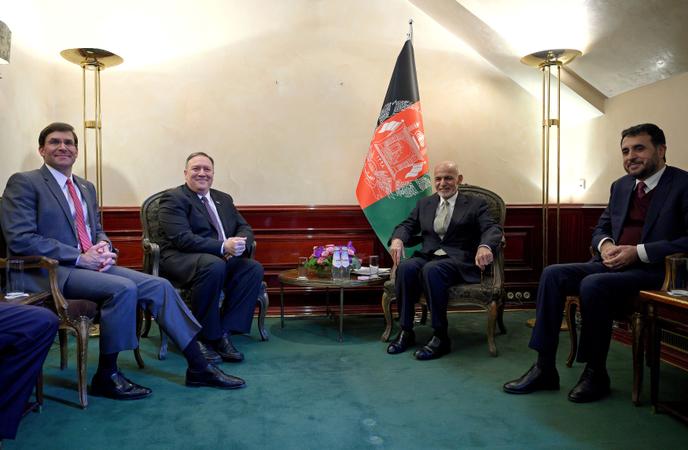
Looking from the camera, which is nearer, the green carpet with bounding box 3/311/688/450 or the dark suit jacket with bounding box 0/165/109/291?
the green carpet with bounding box 3/311/688/450

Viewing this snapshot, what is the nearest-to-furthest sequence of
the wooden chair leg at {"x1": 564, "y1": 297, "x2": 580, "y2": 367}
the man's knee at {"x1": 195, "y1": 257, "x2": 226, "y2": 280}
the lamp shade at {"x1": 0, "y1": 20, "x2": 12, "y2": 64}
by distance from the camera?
1. the lamp shade at {"x1": 0, "y1": 20, "x2": 12, "y2": 64}
2. the wooden chair leg at {"x1": 564, "y1": 297, "x2": 580, "y2": 367}
3. the man's knee at {"x1": 195, "y1": 257, "x2": 226, "y2": 280}

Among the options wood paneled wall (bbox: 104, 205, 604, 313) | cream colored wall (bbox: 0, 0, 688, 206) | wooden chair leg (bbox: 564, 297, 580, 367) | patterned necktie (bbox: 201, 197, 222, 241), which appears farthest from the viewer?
cream colored wall (bbox: 0, 0, 688, 206)

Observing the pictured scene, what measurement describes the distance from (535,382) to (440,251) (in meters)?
1.18

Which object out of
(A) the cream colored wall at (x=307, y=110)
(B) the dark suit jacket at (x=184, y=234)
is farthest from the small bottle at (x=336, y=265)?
(A) the cream colored wall at (x=307, y=110)

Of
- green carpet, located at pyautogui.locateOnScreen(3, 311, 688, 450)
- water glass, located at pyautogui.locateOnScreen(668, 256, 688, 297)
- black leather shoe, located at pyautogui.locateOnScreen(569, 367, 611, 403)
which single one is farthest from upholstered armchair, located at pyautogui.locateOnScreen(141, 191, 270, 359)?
water glass, located at pyautogui.locateOnScreen(668, 256, 688, 297)

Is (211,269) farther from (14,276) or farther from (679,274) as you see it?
(679,274)

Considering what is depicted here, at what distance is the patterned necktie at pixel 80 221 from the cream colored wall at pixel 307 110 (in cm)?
188

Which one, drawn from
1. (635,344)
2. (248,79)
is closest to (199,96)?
(248,79)

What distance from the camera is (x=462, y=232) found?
12.0 ft

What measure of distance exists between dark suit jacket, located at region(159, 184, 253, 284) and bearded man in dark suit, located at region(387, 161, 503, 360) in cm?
111

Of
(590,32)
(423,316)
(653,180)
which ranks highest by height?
(590,32)

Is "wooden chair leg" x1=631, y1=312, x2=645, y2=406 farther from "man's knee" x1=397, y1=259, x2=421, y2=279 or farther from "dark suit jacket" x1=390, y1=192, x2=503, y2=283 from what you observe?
"man's knee" x1=397, y1=259, x2=421, y2=279

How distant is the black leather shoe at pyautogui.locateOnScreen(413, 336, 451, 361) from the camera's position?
3227 mm

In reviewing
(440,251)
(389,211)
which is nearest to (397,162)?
(389,211)
